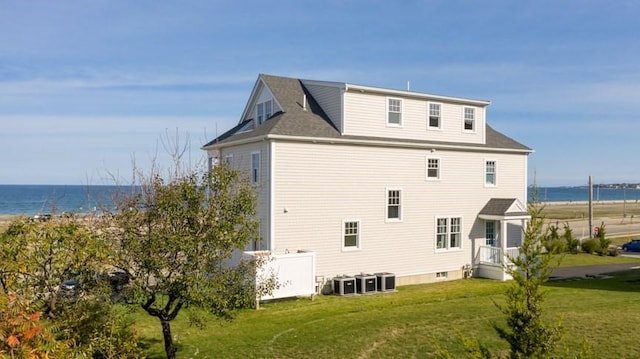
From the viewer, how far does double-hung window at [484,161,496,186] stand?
29.0 m

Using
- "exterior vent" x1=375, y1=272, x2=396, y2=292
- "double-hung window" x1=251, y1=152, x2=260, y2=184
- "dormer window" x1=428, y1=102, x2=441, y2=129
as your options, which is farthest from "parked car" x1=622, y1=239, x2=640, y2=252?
"double-hung window" x1=251, y1=152, x2=260, y2=184

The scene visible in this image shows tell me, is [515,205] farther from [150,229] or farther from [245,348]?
[150,229]

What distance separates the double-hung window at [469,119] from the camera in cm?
2827

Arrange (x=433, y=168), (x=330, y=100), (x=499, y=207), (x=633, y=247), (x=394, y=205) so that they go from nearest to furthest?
(x=330, y=100) → (x=394, y=205) → (x=433, y=168) → (x=499, y=207) → (x=633, y=247)

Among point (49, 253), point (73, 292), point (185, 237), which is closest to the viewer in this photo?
point (49, 253)

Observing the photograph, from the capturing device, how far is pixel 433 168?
27.0 metres

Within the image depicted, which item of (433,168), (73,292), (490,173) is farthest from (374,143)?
(73,292)

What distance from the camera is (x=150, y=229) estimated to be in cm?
1146

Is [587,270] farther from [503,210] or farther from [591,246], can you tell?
[591,246]

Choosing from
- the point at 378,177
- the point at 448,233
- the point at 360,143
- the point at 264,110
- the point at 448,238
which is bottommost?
the point at 448,238

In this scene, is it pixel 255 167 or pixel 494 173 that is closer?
pixel 255 167

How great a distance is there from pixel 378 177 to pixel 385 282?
5.02 meters

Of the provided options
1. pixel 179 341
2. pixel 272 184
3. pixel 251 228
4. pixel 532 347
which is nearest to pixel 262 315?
pixel 179 341

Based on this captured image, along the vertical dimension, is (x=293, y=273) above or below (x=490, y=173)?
below
